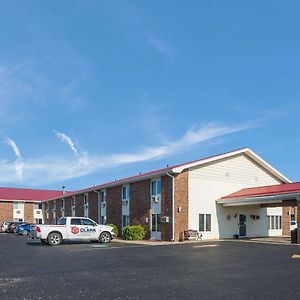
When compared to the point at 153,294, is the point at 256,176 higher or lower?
higher

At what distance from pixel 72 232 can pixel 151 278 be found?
48.6ft

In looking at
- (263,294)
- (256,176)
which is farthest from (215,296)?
(256,176)

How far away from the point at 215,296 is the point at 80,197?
36.1 m

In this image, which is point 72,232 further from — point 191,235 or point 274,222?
point 274,222

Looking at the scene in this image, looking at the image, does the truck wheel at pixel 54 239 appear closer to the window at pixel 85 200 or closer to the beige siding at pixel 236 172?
the beige siding at pixel 236 172

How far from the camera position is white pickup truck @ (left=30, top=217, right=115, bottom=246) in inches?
962

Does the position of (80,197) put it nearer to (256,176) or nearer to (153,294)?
(256,176)

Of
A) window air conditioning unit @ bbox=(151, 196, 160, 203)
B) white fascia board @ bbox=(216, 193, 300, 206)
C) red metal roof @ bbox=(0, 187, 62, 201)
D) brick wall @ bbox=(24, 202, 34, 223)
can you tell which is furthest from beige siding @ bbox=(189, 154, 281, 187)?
brick wall @ bbox=(24, 202, 34, 223)

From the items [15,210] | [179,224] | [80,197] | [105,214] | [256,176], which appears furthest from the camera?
[15,210]

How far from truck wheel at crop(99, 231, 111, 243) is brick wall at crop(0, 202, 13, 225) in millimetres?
37858

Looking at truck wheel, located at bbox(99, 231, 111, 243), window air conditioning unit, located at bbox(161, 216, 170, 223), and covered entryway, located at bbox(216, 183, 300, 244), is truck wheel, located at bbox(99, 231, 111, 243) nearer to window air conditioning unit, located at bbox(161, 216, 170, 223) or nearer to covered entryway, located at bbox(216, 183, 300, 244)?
window air conditioning unit, located at bbox(161, 216, 170, 223)

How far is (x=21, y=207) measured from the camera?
202 ft

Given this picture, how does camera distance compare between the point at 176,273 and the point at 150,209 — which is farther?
the point at 150,209

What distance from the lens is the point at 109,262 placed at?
15.0m
